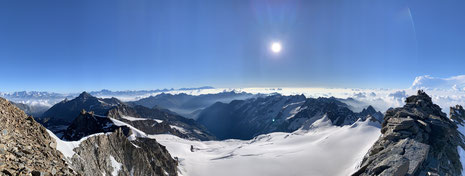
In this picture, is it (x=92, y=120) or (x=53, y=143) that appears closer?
(x=53, y=143)

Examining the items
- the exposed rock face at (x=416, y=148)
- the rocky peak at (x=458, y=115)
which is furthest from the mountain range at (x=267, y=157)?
the rocky peak at (x=458, y=115)

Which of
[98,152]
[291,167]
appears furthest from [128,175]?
[291,167]

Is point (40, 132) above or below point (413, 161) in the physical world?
above

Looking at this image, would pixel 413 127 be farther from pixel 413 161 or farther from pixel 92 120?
pixel 92 120

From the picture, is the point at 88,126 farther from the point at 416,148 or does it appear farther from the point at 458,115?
the point at 458,115

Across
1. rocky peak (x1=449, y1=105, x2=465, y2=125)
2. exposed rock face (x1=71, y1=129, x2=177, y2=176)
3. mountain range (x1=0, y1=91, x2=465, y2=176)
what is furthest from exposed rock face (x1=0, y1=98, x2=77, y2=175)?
rocky peak (x1=449, y1=105, x2=465, y2=125)

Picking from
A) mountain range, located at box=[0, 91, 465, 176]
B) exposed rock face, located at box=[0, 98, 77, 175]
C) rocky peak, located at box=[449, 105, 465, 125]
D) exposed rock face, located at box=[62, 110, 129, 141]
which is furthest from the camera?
exposed rock face, located at box=[62, 110, 129, 141]

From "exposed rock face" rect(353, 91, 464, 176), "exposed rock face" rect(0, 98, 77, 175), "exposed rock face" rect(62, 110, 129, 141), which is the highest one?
"exposed rock face" rect(0, 98, 77, 175)

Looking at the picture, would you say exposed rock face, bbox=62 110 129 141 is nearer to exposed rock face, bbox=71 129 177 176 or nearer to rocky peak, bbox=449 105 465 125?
exposed rock face, bbox=71 129 177 176
